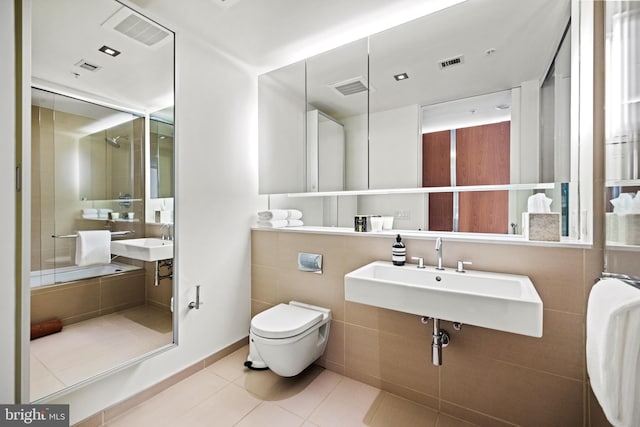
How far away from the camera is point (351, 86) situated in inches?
83.7

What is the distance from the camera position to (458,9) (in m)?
1.62

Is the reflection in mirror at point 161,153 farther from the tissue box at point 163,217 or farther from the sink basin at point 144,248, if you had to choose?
the sink basin at point 144,248

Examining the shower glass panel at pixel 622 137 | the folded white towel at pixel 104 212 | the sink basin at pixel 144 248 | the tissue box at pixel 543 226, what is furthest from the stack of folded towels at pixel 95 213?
the shower glass panel at pixel 622 137

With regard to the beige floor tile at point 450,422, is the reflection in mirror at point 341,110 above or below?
above

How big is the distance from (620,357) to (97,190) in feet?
7.43

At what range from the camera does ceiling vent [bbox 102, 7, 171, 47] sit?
1544 mm

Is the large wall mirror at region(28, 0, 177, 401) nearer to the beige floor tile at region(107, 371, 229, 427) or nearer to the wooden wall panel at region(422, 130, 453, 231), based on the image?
the beige floor tile at region(107, 371, 229, 427)

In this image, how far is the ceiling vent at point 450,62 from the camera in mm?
1726

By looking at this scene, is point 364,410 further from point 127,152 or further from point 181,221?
point 127,152

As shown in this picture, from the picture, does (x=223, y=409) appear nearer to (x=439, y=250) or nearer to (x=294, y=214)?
(x=294, y=214)

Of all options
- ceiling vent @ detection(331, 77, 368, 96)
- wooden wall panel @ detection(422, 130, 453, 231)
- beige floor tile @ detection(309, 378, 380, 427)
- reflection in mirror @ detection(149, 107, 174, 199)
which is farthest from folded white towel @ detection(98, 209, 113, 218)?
wooden wall panel @ detection(422, 130, 453, 231)

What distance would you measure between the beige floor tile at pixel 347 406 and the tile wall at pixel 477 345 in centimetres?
8

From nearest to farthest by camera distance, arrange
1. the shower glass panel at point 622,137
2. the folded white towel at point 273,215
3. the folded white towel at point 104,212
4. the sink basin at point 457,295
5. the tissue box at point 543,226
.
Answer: the shower glass panel at point 622,137
the sink basin at point 457,295
the tissue box at point 543,226
the folded white towel at point 104,212
the folded white towel at point 273,215

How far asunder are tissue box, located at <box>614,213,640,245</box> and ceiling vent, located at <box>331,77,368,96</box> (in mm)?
1586
